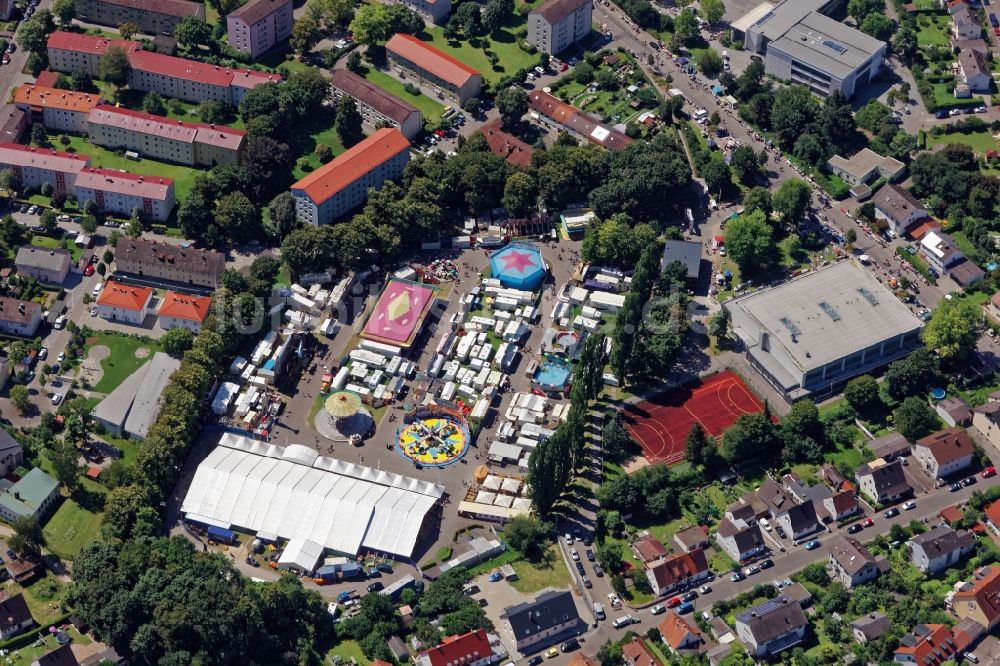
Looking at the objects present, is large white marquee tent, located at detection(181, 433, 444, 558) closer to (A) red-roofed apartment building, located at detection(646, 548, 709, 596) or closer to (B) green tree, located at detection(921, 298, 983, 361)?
(A) red-roofed apartment building, located at detection(646, 548, 709, 596)

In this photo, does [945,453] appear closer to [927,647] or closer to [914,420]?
[914,420]

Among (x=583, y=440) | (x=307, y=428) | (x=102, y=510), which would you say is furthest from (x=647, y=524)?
(x=102, y=510)

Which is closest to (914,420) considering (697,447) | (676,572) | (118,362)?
(697,447)

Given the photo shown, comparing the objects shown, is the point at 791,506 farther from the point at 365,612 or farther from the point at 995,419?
the point at 365,612

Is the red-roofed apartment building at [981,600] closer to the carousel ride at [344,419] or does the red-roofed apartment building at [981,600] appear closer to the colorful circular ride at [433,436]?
the colorful circular ride at [433,436]

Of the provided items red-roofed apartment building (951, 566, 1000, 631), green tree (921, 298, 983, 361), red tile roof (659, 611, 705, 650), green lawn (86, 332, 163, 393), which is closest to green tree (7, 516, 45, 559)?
green lawn (86, 332, 163, 393)

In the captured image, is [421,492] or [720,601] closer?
[720,601]
